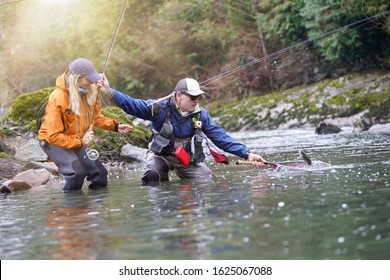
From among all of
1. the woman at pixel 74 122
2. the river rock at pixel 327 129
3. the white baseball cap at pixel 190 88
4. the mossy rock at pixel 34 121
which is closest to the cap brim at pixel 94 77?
the woman at pixel 74 122

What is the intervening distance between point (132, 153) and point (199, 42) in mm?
21829

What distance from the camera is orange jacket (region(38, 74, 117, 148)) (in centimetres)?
927

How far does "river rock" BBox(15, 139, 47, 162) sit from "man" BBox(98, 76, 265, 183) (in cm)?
412

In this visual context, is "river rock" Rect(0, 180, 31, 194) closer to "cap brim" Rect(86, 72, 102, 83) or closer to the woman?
the woman

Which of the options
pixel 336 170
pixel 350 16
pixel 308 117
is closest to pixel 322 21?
pixel 350 16

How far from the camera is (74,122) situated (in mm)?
9438

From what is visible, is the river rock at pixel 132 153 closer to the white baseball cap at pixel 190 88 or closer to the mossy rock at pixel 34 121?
the mossy rock at pixel 34 121

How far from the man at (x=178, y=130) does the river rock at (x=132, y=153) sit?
4450 mm

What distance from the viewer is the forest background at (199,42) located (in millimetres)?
25203

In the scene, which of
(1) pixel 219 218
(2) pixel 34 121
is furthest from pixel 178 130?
(2) pixel 34 121

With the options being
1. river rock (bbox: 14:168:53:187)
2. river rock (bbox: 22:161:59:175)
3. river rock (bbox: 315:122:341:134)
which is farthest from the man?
river rock (bbox: 315:122:341:134)

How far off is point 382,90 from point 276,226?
17359 millimetres

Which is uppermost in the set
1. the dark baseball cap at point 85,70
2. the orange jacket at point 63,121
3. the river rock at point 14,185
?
the dark baseball cap at point 85,70
